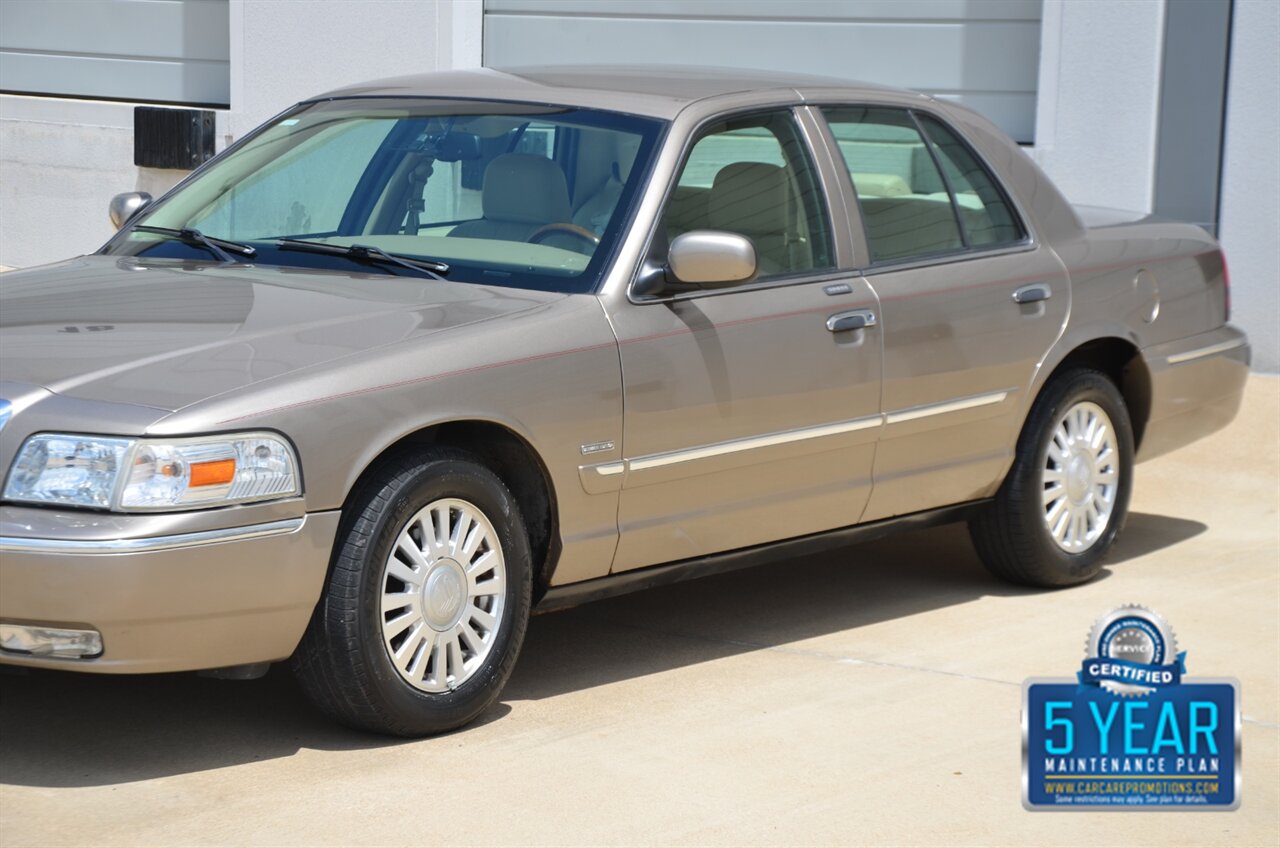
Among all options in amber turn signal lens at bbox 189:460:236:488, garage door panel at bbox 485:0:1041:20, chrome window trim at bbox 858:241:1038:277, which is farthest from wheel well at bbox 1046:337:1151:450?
garage door panel at bbox 485:0:1041:20

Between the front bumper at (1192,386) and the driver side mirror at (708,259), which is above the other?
the driver side mirror at (708,259)

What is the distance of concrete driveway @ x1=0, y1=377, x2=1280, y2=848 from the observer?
414 cm

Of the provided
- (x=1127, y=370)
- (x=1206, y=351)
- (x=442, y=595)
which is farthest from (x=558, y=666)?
(x=1206, y=351)

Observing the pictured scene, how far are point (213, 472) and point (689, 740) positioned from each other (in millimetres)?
1402

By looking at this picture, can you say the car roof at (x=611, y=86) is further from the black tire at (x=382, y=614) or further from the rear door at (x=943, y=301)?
the black tire at (x=382, y=614)

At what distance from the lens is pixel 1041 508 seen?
6.29 m

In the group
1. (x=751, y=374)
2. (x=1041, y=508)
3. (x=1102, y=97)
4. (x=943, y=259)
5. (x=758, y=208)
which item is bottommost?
(x=1041, y=508)

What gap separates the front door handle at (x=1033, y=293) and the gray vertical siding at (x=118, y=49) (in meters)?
7.12

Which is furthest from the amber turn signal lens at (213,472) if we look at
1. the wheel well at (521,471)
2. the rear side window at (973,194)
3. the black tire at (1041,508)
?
the black tire at (1041,508)

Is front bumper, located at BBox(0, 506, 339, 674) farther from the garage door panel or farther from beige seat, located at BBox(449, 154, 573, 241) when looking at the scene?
the garage door panel

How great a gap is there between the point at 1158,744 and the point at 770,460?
1377 millimetres

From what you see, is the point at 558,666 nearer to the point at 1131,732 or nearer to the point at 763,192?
A: the point at 763,192

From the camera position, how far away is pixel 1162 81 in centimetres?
935

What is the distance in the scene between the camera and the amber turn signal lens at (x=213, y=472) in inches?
162
